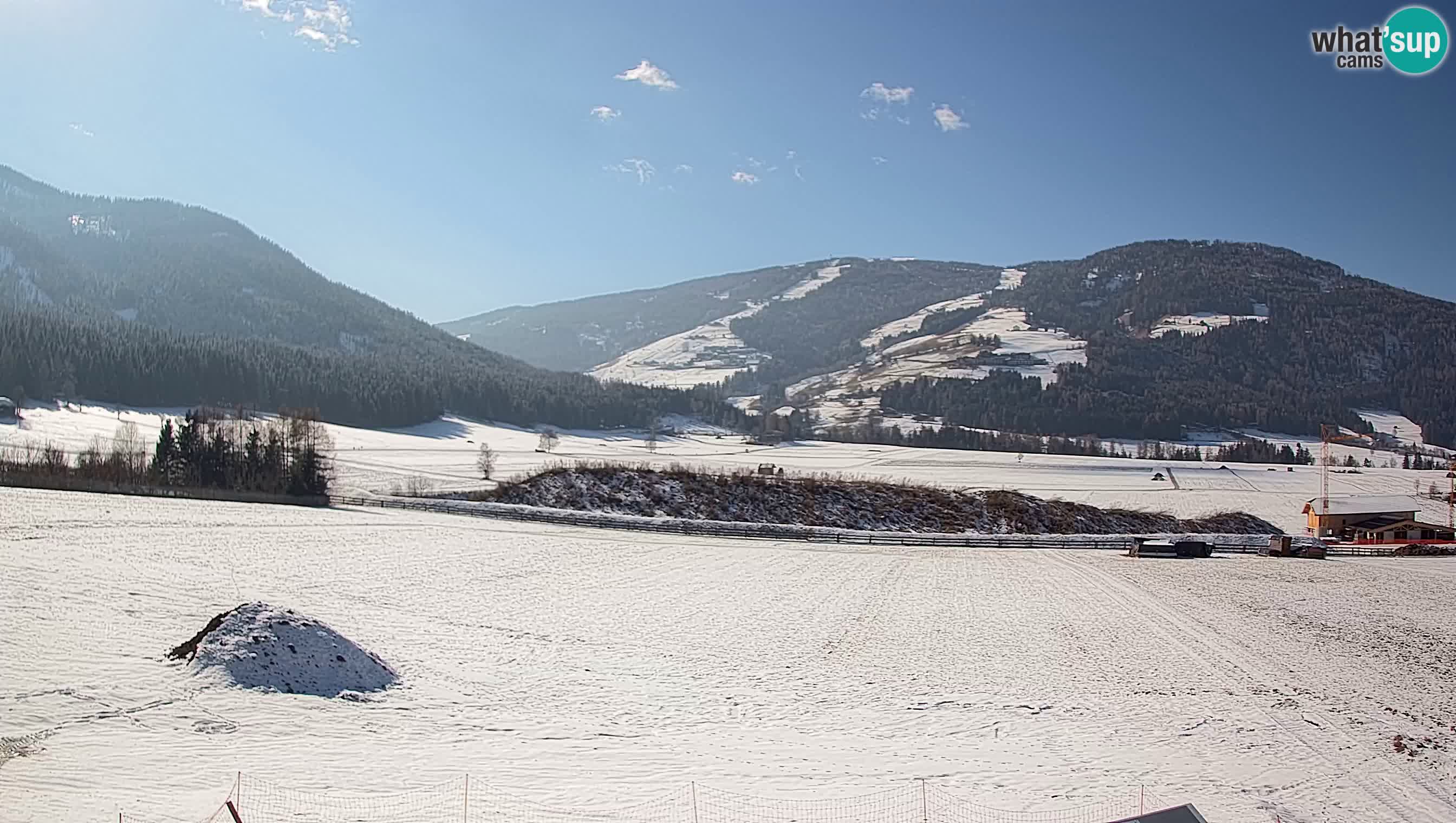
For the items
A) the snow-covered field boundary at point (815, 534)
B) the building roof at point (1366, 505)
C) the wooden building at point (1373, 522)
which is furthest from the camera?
the building roof at point (1366, 505)

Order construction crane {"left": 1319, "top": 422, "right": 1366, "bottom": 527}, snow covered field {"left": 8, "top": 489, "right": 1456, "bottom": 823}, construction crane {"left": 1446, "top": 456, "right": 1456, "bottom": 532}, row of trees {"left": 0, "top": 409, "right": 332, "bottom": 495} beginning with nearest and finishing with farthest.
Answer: snow covered field {"left": 8, "top": 489, "right": 1456, "bottom": 823}, row of trees {"left": 0, "top": 409, "right": 332, "bottom": 495}, construction crane {"left": 1319, "top": 422, "right": 1366, "bottom": 527}, construction crane {"left": 1446, "top": 456, "right": 1456, "bottom": 532}

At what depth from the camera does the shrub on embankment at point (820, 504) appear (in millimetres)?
60844

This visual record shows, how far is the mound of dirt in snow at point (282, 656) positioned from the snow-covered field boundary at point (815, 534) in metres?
33.5

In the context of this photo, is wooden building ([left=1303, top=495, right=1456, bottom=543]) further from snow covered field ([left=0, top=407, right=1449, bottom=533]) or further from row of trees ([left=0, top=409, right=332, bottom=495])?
row of trees ([left=0, top=409, right=332, bottom=495])

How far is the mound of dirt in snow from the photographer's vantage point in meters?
16.1

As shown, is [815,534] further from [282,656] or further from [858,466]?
[858,466]

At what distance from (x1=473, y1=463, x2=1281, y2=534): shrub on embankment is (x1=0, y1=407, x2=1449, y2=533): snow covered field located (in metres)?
8.42

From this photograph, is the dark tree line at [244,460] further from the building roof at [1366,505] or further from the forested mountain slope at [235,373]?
the building roof at [1366,505]

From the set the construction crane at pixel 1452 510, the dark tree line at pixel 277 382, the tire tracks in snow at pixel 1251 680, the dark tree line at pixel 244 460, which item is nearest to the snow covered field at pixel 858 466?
→ the construction crane at pixel 1452 510

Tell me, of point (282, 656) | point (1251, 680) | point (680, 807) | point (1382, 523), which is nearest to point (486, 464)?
point (282, 656)

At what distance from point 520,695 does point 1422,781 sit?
16.3 m

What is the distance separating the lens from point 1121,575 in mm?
40094

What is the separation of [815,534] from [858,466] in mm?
56981

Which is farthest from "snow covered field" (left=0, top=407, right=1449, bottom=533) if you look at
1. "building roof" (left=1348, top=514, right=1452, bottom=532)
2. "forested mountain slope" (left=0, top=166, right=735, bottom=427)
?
"forested mountain slope" (left=0, top=166, right=735, bottom=427)
